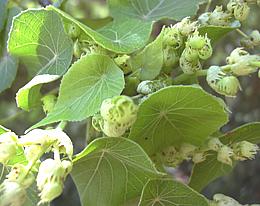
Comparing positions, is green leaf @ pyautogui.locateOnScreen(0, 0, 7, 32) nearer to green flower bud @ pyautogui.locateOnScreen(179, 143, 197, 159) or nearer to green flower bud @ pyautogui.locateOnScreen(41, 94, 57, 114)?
green flower bud @ pyautogui.locateOnScreen(41, 94, 57, 114)

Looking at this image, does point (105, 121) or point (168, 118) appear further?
point (168, 118)

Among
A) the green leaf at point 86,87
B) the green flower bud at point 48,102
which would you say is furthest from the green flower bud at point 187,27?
the green flower bud at point 48,102

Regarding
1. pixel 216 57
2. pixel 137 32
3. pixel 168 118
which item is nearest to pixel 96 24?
pixel 137 32

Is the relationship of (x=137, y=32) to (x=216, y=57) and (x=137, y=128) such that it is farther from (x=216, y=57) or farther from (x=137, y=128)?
(x=216, y=57)

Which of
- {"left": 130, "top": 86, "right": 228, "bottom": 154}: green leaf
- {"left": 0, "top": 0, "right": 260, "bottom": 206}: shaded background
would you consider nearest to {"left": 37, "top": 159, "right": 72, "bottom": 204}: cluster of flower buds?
{"left": 130, "top": 86, "right": 228, "bottom": 154}: green leaf

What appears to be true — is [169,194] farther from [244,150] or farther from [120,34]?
[120,34]

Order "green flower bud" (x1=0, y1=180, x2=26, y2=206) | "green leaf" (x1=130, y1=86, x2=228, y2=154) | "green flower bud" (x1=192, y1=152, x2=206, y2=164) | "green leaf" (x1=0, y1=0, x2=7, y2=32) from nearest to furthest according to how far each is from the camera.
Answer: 1. "green flower bud" (x1=0, y1=180, x2=26, y2=206)
2. "green leaf" (x1=130, y1=86, x2=228, y2=154)
3. "green flower bud" (x1=192, y1=152, x2=206, y2=164)
4. "green leaf" (x1=0, y1=0, x2=7, y2=32)
